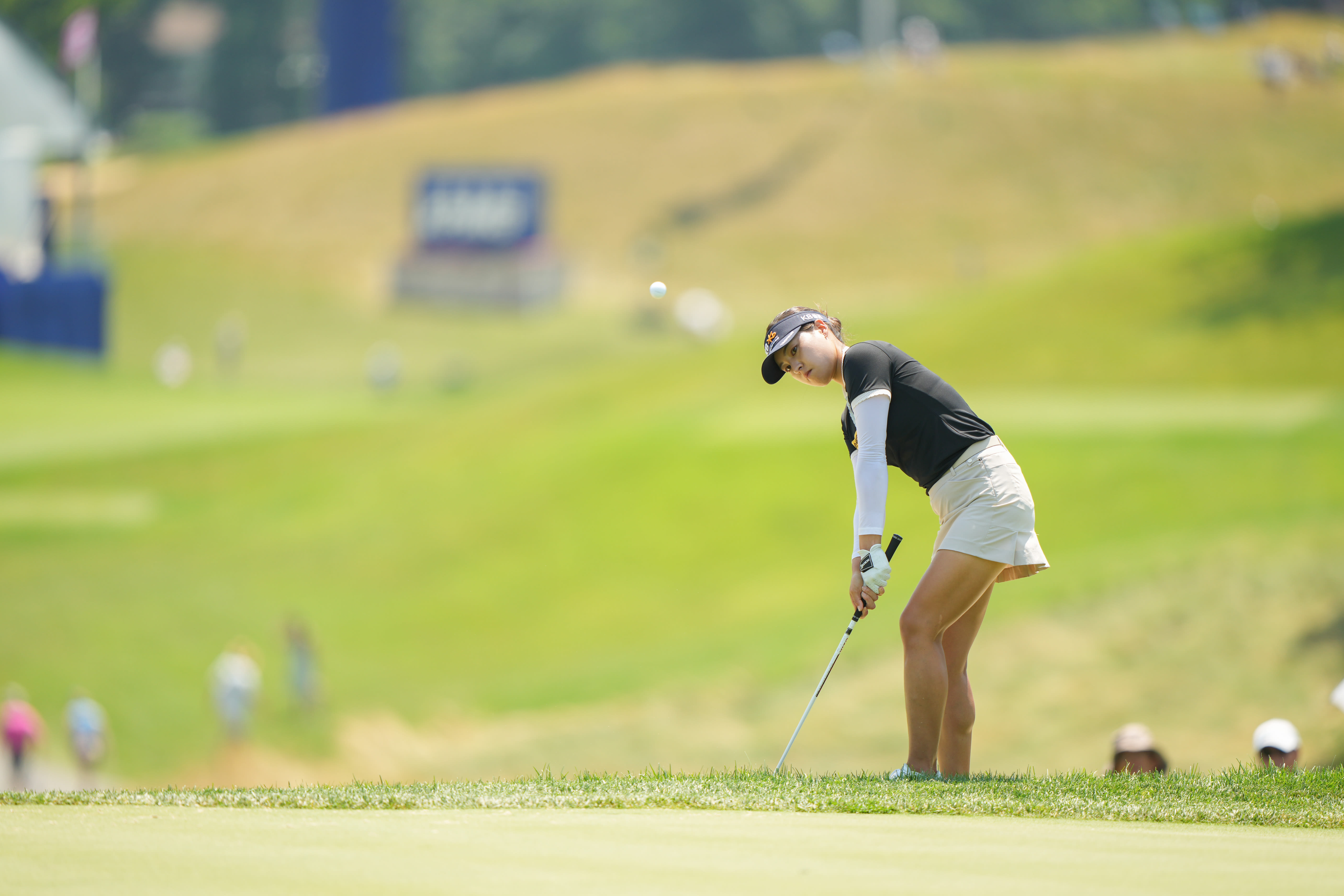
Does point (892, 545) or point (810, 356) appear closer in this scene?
point (810, 356)

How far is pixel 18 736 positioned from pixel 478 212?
1666 inches

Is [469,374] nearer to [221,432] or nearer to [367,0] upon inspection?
[221,432]

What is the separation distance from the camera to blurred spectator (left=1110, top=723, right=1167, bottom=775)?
799cm

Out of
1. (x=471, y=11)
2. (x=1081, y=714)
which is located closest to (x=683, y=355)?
(x=1081, y=714)

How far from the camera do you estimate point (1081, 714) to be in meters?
17.6

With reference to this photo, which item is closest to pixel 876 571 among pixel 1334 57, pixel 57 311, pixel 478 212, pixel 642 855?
pixel 642 855

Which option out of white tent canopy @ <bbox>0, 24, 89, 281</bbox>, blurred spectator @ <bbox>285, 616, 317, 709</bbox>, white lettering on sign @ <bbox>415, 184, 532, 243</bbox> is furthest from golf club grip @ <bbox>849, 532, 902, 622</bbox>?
white lettering on sign @ <bbox>415, 184, 532, 243</bbox>

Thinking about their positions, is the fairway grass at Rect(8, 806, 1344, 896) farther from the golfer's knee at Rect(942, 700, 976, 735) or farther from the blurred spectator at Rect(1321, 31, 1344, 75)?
the blurred spectator at Rect(1321, 31, 1344, 75)

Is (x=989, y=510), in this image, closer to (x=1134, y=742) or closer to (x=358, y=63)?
(x=1134, y=742)

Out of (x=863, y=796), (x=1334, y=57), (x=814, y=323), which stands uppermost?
(x=1334, y=57)

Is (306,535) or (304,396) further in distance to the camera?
(304,396)

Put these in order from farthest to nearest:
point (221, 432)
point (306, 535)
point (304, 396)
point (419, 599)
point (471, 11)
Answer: point (471, 11) < point (304, 396) < point (221, 432) < point (306, 535) < point (419, 599)

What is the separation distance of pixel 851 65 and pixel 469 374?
3778 cm

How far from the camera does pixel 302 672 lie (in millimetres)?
22328
